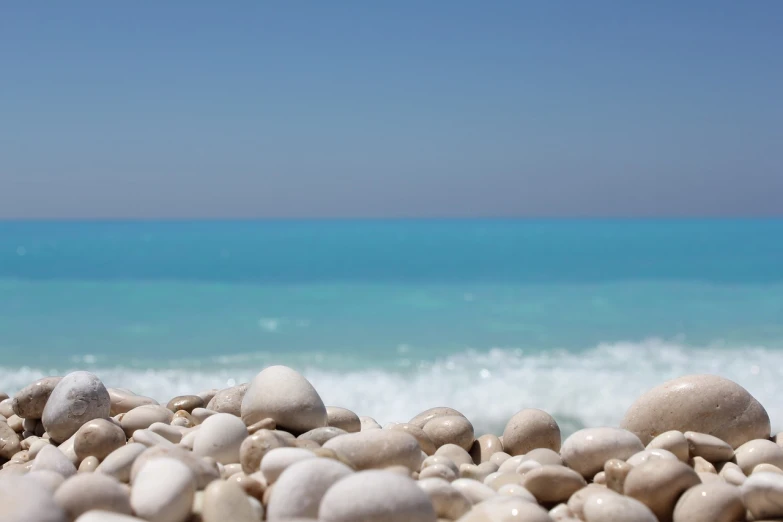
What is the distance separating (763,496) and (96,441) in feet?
8.44

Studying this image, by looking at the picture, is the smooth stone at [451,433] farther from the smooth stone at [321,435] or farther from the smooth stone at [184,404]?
the smooth stone at [184,404]

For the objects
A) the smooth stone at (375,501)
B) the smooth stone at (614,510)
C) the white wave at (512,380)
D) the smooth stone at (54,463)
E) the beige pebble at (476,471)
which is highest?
the smooth stone at (375,501)

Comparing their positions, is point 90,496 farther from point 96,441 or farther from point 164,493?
point 96,441

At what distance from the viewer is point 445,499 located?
2418 millimetres

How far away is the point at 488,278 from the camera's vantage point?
25328 millimetres

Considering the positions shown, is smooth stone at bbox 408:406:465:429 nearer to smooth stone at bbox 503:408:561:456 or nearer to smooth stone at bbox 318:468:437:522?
smooth stone at bbox 503:408:561:456

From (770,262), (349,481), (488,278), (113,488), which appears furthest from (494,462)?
(770,262)

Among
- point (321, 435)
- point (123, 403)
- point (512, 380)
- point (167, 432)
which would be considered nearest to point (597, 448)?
point (321, 435)

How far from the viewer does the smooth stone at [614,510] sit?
2363mm

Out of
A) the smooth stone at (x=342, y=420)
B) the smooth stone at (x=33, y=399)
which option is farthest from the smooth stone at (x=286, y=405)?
the smooth stone at (x=33, y=399)

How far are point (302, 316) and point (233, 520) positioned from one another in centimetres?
1464

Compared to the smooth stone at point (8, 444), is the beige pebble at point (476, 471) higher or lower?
higher

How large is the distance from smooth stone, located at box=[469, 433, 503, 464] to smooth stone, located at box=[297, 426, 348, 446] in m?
0.95

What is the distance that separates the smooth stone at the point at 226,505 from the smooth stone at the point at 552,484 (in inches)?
41.9
